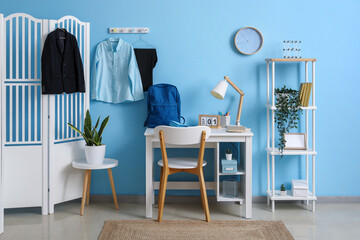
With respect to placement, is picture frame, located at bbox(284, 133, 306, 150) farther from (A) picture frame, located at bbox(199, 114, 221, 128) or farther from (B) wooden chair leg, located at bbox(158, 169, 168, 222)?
(B) wooden chair leg, located at bbox(158, 169, 168, 222)

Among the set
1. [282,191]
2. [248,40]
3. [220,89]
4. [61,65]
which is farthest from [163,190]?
[248,40]

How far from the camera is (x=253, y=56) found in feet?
12.1

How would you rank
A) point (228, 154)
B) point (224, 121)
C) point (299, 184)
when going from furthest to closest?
point (224, 121) → point (299, 184) → point (228, 154)

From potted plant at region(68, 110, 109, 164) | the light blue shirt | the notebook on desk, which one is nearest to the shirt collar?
the light blue shirt

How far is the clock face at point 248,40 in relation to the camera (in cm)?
365

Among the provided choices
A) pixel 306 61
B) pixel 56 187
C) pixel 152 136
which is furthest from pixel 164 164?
pixel 306 61

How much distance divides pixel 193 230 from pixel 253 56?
1.80 meters

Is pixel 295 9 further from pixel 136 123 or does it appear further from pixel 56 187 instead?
pixel 56 187

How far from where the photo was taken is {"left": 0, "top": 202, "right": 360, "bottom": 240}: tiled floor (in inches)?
115

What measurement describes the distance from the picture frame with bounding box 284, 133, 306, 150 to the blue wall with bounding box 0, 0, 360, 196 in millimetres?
228

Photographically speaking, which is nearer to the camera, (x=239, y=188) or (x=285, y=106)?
(x=285, y=106)

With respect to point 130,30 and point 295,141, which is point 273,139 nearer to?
point 295,141

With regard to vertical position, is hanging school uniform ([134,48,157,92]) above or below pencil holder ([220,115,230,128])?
above

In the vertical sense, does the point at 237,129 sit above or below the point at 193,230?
above
